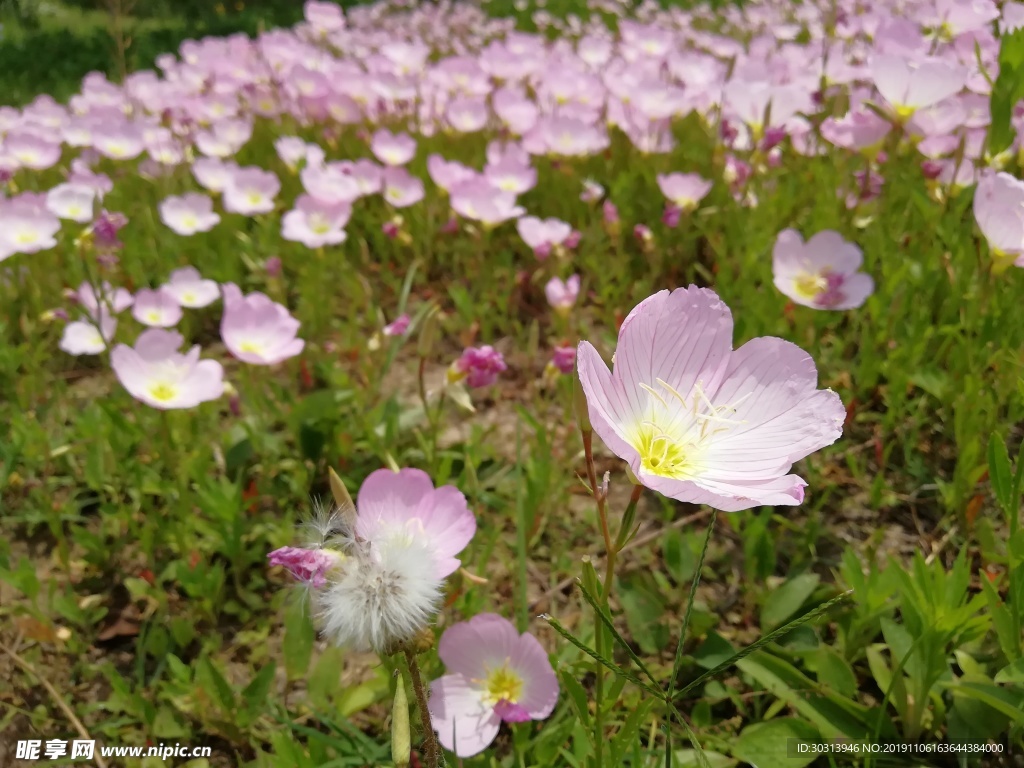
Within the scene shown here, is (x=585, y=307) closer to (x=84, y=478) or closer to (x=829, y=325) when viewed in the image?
(x=829, y=325)

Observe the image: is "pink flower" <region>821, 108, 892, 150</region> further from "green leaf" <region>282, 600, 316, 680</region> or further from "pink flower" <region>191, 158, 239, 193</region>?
"pink flower" <region>191, 158, 239, 193</region>

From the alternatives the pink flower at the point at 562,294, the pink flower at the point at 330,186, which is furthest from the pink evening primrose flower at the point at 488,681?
the pink flower at the point at 330,186

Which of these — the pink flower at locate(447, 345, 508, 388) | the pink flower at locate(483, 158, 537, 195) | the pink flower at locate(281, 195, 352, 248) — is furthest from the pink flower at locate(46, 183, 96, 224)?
the pink flower at locate(447, 345, 508, 388)

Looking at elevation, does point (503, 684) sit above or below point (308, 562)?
below

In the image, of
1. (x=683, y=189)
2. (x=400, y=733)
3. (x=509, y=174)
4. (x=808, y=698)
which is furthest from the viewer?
(x=509, y=174)

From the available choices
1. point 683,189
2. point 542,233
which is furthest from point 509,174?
point 683,189

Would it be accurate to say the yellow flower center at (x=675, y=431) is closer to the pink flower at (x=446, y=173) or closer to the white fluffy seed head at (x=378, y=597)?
the white fluffy seed head at (x=378, y=597)

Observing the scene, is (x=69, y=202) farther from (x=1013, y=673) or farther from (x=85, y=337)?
(x=1013, y=673)
